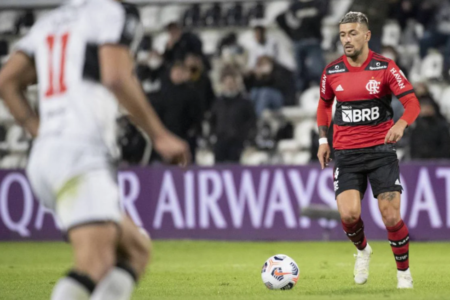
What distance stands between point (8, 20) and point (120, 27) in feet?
57.3

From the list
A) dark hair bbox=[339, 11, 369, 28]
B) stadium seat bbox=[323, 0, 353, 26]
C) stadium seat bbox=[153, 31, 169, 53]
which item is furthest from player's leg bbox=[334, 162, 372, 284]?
stadium seat bbox=[153, 31, 169, 53]

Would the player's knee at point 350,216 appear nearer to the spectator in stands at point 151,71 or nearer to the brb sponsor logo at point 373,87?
the brb sponsor logo at point 373,87

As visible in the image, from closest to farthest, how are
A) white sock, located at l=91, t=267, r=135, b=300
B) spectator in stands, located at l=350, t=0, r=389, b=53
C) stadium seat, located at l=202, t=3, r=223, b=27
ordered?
white sock, located at l=91, t=267, r=135, b=300
spectator in stands, located at l=350, t=0, r=389, b=53
stadium seat, located at l=202, t=3, r=223, b=27

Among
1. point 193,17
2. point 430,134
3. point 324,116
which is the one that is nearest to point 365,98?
point 324,116

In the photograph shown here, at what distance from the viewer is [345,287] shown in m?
8.86

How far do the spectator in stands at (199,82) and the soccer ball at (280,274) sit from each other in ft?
29.1

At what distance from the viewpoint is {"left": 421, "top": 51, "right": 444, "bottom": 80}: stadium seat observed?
17.3 metres

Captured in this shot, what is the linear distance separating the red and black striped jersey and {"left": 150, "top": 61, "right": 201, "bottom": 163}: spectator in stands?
8.27 metres

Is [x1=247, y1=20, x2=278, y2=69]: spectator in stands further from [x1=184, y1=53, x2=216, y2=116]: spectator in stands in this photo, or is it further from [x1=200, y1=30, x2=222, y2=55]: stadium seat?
[x1=200, y1=30, x2=222, y2=55]: stadium seat

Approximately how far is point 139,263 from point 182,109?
12.2 m

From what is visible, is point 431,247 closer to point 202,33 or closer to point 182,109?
point 182,109

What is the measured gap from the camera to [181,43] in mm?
17891

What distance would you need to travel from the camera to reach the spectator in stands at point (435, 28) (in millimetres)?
17344

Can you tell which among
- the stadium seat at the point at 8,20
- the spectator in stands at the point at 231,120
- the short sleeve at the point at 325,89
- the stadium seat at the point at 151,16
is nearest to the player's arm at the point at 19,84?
the short sleeve at the point at 325,89
